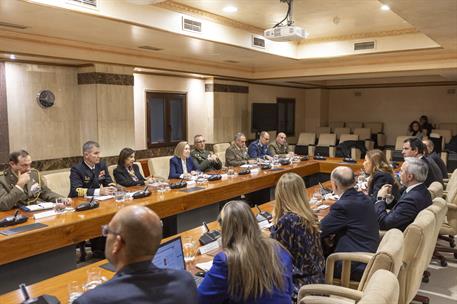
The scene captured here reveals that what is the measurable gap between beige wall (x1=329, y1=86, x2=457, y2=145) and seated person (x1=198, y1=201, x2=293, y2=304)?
40.2 feet

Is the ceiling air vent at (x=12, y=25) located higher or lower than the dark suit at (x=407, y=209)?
higher

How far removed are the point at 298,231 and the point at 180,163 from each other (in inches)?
130

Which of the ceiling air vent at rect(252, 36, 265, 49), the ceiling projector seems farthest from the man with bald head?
the ceiling air vent at rect(252, 36, 265, 49)

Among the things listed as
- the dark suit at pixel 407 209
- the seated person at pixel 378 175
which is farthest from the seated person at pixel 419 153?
the dark suit at pixel 407 209

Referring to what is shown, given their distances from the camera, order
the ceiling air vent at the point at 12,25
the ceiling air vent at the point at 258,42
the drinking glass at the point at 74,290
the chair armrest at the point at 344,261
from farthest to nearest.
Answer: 1. the ceiling air vent at the point at 258,42
2. the ceiling air vent at the point at 12,25
3. the chair armrest at the point at 344,261
4. the drinking glass at the point at 74,290

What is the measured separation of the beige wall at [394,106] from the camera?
12.1 meters

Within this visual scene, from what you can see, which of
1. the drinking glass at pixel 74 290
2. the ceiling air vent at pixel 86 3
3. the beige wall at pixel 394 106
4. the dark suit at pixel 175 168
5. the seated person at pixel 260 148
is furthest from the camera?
the beige wall at pixel 394 106

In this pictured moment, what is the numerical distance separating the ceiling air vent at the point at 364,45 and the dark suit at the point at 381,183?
11.7 ft

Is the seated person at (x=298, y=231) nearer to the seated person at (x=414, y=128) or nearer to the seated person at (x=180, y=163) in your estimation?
the seated person at (x=180, y=163)

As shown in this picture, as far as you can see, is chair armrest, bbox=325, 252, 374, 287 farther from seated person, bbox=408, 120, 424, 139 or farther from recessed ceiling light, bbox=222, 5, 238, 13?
seated person, bbox=408, 120, 424, 139

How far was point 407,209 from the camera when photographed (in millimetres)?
Answer: 3178

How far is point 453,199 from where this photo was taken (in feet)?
13.7

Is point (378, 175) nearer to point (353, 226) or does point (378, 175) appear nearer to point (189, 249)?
point (353, 226)

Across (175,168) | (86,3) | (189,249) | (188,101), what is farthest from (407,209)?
(188,101)
